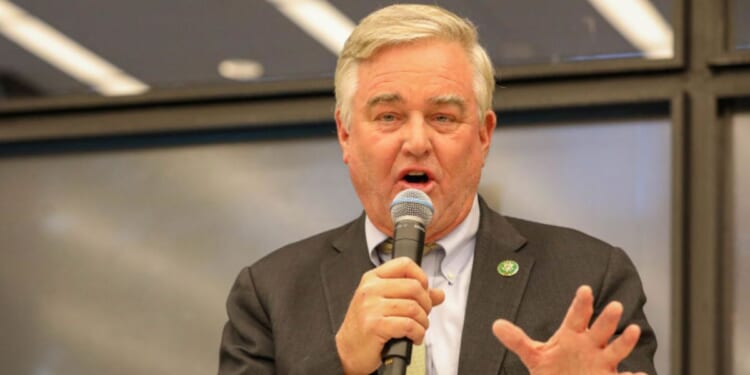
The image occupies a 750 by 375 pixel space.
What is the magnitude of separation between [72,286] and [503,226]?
2.11 m

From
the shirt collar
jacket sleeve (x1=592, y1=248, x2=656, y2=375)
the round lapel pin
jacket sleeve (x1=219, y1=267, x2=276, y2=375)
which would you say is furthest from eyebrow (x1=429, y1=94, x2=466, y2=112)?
jacket sleeve (x1=219, y1=267, x2=276, y2=375)

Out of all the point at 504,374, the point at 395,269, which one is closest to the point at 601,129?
the point at 504,374

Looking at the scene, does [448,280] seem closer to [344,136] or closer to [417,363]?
[417,363]

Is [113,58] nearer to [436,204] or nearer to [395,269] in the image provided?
[436,204]

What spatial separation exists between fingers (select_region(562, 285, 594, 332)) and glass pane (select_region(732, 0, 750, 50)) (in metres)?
1.96

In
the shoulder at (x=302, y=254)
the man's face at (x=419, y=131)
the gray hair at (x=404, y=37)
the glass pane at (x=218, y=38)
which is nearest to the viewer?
the man's face at (x=419, y=131)

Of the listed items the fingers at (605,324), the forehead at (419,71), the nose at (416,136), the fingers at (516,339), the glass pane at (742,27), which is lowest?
the fingers at (516,339)

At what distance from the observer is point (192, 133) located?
17.1ft

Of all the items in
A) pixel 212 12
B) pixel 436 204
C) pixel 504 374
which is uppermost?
pixel 212 12

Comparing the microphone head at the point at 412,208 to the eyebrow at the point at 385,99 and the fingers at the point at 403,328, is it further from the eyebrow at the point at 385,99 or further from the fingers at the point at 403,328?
the eyebrow at the point at 385,99

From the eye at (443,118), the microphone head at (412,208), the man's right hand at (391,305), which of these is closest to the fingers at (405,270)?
the man's right hand at (391,305)

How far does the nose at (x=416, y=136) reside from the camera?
3418mm

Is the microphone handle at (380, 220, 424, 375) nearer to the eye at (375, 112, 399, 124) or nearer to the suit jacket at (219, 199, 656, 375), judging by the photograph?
the suit jacket at (219, 199, 656, 375)

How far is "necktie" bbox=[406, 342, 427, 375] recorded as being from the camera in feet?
10.9
